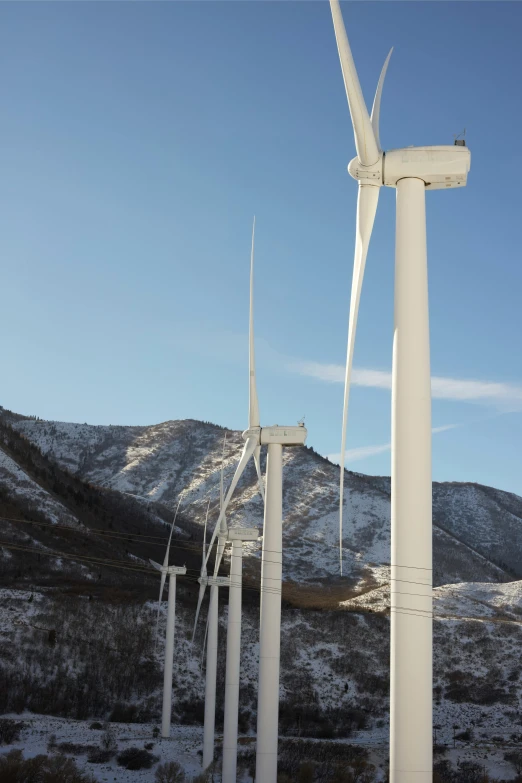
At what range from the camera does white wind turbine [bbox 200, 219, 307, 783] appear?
27797mm

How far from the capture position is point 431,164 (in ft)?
47.6

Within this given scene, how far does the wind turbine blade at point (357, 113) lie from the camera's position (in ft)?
48.4

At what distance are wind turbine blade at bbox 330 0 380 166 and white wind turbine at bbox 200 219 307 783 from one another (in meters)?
16.0

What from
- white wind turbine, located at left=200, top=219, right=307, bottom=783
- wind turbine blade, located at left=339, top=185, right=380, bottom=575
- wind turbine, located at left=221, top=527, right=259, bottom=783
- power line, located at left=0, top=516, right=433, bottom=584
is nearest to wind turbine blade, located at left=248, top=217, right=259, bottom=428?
white wind turbine, located at left=200, top=219, right=307, bottom=783

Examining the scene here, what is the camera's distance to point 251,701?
83.5 metres

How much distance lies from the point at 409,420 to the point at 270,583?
1717 centimetres

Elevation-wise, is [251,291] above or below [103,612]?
above

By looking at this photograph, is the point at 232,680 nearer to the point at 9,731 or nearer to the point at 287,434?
the point at 287,434

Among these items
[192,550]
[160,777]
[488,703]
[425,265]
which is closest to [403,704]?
[425,265]

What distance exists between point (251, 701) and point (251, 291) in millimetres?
61556

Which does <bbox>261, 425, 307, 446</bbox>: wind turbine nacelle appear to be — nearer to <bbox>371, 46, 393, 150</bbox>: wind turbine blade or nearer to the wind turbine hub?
the wind turbine hub

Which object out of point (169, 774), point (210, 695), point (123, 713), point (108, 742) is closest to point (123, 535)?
point (123, 713)

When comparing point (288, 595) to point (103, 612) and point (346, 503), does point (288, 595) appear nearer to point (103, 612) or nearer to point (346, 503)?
point (103, 612)

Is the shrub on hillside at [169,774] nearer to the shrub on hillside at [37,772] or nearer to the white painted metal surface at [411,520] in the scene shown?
the shrub on hillside at [37,772]
